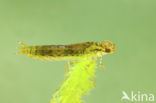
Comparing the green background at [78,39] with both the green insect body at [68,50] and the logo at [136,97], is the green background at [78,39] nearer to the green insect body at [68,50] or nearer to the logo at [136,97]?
the logo at [136,97]

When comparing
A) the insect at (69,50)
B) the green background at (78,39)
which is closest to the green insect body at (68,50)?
the insect at (69,50)

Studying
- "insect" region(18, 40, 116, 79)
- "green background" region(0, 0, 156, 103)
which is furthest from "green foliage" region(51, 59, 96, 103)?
"green background" region(0, 0, 156, 103)

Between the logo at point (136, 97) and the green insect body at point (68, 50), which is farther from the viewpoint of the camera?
the logo at point (136, 97)

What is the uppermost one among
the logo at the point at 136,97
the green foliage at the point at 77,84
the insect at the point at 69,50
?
the insect at the point at 69,50

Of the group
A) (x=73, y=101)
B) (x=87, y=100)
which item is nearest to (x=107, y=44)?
(x=73, y=101)

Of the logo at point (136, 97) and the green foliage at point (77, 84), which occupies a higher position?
the green foliage at point (77, 84)

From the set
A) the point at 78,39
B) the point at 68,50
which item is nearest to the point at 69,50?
the point at 68,50

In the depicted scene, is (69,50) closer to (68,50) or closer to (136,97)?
(68,50)

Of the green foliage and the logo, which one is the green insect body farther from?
the logo
